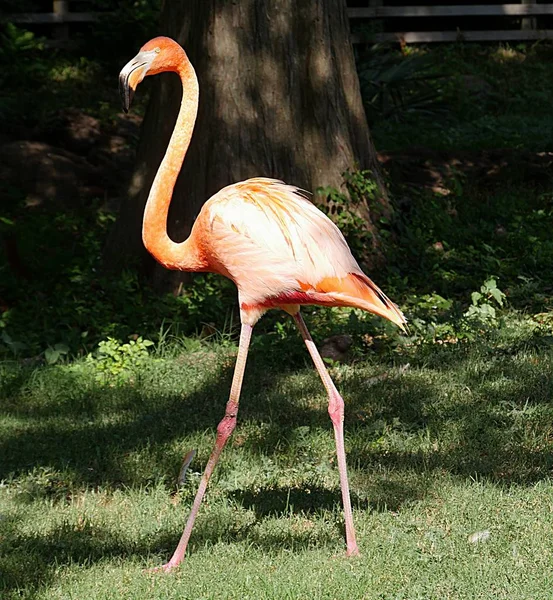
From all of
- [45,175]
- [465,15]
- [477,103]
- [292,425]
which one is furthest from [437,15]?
[292,425]

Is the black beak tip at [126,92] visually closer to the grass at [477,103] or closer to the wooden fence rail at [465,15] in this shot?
the grass at [477,103]

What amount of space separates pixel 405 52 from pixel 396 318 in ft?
41.5

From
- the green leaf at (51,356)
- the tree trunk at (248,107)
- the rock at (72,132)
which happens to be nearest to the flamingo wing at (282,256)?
the green leaf at (51,356)

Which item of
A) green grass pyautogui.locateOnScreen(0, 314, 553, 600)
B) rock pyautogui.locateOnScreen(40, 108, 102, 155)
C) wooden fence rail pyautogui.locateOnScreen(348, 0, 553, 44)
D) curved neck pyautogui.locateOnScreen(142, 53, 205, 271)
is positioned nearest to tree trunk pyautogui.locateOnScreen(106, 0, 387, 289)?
green grass pyautogui.locateOnScreen(0, 314, 553, 600)

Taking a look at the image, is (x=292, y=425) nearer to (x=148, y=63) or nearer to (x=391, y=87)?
(x=148, y=63)

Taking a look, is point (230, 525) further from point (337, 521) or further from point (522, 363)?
point (522, 363)

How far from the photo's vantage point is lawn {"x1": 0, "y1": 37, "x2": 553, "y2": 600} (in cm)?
Result: 413

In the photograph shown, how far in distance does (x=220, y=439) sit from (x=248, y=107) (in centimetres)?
403

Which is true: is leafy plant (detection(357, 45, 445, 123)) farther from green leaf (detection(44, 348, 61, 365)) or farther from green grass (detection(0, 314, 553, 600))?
green leaf (detection(44, 348, 61, 365))

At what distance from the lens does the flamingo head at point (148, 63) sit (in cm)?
432

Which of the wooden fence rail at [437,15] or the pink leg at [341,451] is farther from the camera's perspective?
the wooden fence rail at [437,15]

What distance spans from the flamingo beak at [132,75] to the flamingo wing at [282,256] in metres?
0.61

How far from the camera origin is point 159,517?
4.73m

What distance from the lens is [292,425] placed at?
18.8ft
